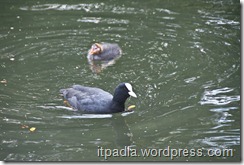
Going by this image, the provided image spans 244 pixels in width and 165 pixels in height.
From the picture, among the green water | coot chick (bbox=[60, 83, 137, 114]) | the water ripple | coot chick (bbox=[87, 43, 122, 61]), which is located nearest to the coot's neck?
coot chick (bbox=[60, 83, 137, 114])

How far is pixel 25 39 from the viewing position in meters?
12.9

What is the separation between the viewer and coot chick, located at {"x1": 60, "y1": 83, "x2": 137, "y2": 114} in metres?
9.75

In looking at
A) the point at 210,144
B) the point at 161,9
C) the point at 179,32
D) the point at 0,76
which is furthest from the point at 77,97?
the point at 161,9

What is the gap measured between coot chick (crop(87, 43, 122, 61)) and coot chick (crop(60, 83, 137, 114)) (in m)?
1.82

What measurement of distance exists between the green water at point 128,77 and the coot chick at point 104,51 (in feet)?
0.50

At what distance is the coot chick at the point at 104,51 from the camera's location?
39.6 ft

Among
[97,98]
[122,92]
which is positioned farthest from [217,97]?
[97,98]

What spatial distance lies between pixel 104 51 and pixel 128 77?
55.4 inches

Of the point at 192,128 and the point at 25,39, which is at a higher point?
the point at 25,39

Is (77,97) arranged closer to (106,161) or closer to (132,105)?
(132,105)

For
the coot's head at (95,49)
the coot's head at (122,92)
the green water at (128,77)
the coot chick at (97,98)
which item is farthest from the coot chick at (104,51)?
the coot's head at (122,92)

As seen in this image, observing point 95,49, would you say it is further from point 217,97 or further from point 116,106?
point 217,97

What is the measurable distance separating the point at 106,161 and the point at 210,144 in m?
1.65

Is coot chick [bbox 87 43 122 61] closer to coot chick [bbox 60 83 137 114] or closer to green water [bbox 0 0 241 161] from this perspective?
green water [bbox 0 0 241 161]
